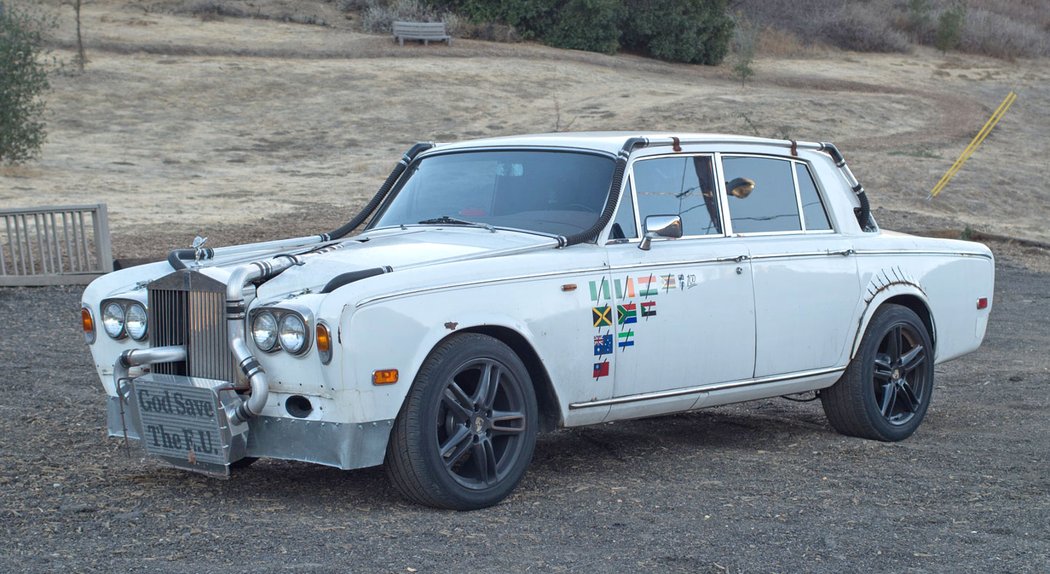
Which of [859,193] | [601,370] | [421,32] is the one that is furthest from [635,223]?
[421,32]

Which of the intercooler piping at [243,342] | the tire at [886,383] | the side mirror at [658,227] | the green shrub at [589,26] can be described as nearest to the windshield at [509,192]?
the side mirror at [658,227]

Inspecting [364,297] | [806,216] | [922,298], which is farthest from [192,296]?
[922,298]

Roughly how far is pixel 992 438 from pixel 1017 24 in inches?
1973

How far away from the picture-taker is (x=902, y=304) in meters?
7.63

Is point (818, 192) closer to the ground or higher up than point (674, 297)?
higher up

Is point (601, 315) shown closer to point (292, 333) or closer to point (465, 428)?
point (465, 428)

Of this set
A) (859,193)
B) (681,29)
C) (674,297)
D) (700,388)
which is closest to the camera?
(674,297)

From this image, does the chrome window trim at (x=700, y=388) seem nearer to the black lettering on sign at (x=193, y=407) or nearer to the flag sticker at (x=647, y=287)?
the flag sticker at (x=647, y=287)

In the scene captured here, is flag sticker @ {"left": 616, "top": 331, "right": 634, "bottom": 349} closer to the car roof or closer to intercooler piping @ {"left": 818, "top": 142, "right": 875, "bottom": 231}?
the car roof

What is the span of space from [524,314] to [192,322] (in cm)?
143

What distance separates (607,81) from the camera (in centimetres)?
3706

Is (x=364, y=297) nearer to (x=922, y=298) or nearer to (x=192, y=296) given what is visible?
(x=192, y=296)

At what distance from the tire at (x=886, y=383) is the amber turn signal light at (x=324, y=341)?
11.2 ft

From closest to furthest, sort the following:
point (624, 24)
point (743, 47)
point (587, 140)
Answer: point (587, 140)
point (743, 47)
point (624, 24)
